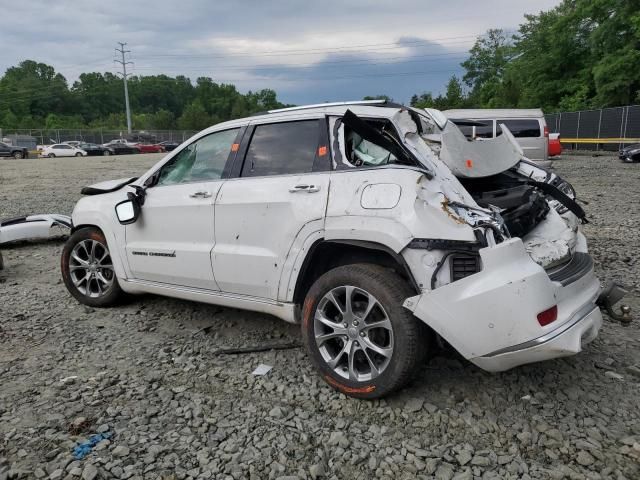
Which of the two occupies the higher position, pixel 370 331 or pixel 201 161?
pixel 201 161

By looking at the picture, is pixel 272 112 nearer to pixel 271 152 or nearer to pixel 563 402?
pixel 271 152

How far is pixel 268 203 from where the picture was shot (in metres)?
3.51

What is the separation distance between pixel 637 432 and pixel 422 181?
179cm

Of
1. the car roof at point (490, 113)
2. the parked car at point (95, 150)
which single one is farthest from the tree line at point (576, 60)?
the parked car at point (95, 150)

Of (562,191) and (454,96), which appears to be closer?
(562,191)

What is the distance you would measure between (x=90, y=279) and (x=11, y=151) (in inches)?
1585

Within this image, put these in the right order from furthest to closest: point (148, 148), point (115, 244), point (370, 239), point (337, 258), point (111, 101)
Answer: point (111, 101)
point (148, 148)
point (115, 244)
point (337, 258)
point (370, 239)

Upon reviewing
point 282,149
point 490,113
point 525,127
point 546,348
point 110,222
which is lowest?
point 546,348

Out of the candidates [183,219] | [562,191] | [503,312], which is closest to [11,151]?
[183,219]

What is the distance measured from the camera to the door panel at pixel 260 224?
3348 millimetres

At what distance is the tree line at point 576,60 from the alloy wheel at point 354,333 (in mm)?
32579

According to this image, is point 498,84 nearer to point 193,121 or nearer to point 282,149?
point 193,121

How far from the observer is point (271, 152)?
3.76m

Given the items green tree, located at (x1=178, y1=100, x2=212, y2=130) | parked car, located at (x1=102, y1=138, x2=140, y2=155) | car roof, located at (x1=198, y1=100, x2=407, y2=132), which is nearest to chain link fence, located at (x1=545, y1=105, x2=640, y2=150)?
car roof, located at (x1=198, y1=100, x2=407, y2=132)
